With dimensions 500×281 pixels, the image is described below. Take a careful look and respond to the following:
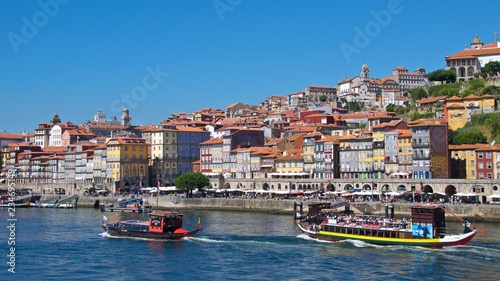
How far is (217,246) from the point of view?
4238cm

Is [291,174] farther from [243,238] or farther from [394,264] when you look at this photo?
[394,264]

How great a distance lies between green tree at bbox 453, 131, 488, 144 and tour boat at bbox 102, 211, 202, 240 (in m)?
35.9

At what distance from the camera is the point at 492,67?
96.4 meters

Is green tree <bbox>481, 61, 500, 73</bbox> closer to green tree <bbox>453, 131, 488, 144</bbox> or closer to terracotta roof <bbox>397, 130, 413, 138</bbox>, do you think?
green tree <bbox>453, 131, 488, 144</bbox>

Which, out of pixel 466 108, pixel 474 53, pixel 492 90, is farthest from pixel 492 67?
pixel 466 108

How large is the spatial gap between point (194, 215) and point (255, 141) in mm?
30099

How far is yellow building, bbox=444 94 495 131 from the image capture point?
266 ft

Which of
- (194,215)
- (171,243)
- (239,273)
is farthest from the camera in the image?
(194,215)

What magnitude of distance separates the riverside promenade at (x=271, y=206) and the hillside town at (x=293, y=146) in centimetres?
931

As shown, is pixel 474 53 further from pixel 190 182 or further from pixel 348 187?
pixel 190 182

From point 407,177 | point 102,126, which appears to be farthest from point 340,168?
point 102,126

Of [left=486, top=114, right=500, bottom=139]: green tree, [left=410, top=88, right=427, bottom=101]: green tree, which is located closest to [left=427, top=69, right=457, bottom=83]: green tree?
[left=410, top=88, right=427, bottom=101]: green tree

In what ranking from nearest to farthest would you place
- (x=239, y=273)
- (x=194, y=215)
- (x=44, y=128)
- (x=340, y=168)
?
1. (x=239, y=273)
2. (x=194, y=215)
3. (x=340, y=168)
4. (x=44, y=128)

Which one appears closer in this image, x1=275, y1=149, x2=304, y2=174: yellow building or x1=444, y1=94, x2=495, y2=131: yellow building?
x1=275, y1=149, x2=304, y2=174: yellow building
